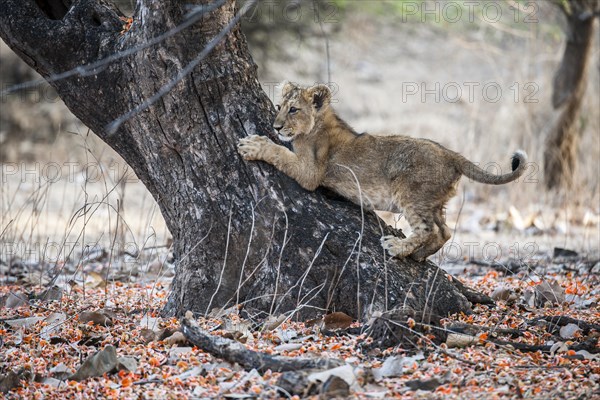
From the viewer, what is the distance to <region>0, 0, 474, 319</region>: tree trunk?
4711mm

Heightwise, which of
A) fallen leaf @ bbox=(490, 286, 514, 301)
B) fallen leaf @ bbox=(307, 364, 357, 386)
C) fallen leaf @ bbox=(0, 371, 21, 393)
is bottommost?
fallen leaf @ bbox=(0, 371, 21, 393)

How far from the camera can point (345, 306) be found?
4688 millimetres

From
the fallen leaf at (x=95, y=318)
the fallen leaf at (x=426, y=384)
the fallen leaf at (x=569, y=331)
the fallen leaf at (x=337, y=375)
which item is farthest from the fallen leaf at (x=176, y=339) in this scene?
the fallen leaf at (x=569, y=331)

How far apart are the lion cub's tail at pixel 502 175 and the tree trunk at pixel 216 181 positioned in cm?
89

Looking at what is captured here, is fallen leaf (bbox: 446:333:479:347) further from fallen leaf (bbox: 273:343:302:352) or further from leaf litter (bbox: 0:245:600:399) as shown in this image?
fallen leaf (bbox: 273:343:302:352)

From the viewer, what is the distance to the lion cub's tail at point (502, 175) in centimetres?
542

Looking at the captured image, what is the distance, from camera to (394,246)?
4.92 meters

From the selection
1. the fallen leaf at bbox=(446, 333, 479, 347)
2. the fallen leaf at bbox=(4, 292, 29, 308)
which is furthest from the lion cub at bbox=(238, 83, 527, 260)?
the fallen leaf at bbox=(4, 292, 29, 308)

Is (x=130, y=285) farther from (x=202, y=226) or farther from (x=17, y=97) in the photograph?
(x=17, y=97)

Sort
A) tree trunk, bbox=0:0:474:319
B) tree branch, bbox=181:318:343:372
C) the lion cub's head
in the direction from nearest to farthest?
1. tree branch, bbox=181:318:343:372
2. tree trunk, bbox=0:0:474:319
3. the lion cub's head

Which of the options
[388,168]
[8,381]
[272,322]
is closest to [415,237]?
[388,168]

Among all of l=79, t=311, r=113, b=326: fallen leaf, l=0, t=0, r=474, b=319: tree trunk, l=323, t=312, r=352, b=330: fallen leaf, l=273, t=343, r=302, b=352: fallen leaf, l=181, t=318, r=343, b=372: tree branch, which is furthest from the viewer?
l=79, t=311, r=113, b=326: fallen leaf

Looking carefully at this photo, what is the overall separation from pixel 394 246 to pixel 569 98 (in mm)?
6979

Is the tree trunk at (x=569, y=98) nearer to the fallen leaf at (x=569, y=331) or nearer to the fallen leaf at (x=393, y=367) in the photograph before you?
the fallen leaf at (x=569, y=331)
